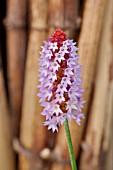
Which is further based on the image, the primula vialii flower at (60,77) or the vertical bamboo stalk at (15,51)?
the vertical bamboo stalk at (15,51)

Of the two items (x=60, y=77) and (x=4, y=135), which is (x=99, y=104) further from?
(x=60, y=77)

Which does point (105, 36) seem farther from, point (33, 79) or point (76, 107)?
point (76, 107)

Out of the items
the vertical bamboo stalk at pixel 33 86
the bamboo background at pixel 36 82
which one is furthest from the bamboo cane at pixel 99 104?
the vertical bamboo stalk at pixel 33 86

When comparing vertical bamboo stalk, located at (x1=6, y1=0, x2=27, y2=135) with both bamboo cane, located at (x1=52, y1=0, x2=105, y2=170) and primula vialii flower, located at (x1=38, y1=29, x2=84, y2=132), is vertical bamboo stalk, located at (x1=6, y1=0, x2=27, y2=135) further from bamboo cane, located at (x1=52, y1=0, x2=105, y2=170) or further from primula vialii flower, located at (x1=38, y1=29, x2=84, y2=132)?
primula vialii flower, located at (x1=38, y1=29, x2=84, y2=132)

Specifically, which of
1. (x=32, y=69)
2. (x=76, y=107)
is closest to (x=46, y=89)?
(x=76, y=107)

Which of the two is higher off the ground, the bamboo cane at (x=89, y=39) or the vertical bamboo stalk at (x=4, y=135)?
the bamboo cane at (x=89, y=39)

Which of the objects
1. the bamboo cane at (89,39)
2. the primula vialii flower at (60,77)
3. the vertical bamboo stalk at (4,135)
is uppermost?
the bamboo cane at (89,39)

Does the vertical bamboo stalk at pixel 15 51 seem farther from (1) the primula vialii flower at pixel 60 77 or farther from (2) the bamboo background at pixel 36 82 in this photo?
(1) the primula vialii flower at pixel 60 77
